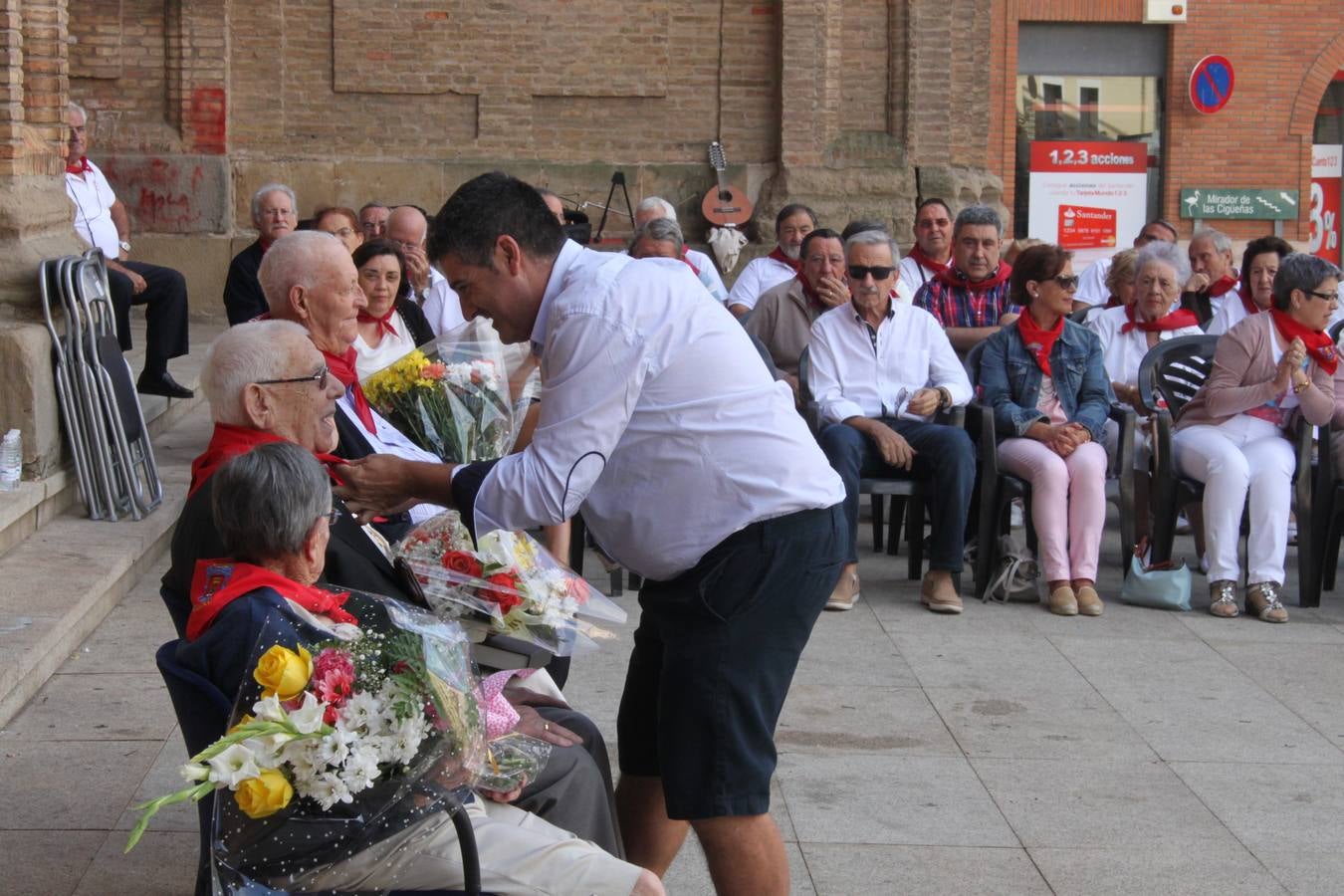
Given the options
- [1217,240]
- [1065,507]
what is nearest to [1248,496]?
[1065,507]

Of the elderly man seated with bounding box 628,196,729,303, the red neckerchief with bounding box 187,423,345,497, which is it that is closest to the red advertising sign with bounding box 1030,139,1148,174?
the elderly man seated with bounding box 628,196,729,303

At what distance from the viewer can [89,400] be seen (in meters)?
7.31

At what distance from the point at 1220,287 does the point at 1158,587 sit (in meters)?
3.25

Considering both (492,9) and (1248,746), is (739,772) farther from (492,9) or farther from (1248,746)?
(492,9)

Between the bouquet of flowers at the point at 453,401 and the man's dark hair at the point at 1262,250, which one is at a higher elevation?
the man's dark hair at the point at 1262,250

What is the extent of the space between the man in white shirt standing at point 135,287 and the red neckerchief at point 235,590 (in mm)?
6162

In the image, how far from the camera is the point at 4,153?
295 inches

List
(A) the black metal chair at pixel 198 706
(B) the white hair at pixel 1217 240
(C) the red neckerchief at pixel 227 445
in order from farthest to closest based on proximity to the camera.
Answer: (B) the white hair at pixel 1217 240 → (C) the red neckerchief at pixel 227 445 → (A) the black metal chair at pixel 198 706

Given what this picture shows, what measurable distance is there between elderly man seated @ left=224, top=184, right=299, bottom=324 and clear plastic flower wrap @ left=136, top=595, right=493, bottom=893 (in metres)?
5.57

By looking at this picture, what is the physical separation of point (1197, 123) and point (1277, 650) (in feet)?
52.2

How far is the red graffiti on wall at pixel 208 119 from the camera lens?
14883 mm

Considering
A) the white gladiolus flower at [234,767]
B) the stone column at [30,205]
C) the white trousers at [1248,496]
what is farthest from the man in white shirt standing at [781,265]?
the white gladiolus flower at [234,767]

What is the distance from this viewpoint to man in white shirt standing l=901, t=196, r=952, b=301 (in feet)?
33.1

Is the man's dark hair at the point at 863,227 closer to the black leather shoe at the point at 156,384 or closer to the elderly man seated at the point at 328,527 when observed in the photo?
the black leather shoe at the point at 156,384
